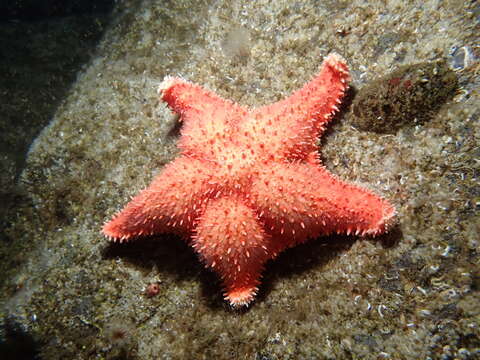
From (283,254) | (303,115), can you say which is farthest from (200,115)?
(283,254)

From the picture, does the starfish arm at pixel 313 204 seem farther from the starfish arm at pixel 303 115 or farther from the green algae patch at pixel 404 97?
the green algae patch at pixel 404 97

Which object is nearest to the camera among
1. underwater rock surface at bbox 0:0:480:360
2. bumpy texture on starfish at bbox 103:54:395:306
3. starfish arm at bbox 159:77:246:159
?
underwater rock surface at bbox 0:0:480:360

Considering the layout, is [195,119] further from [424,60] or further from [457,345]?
[457,345]

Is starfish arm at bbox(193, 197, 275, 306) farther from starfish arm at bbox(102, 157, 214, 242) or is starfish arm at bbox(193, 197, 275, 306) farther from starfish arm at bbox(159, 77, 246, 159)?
starfish arm at bbox(159, 77, 246, 159)

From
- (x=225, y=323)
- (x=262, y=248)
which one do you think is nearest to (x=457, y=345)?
(x=262, y=248)

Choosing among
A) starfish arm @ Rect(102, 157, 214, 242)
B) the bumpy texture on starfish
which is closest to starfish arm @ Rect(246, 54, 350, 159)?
the bumpy texture on starfish

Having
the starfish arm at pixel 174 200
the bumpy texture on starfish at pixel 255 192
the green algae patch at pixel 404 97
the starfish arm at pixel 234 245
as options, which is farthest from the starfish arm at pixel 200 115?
the green algae patch at pixel 404 97
